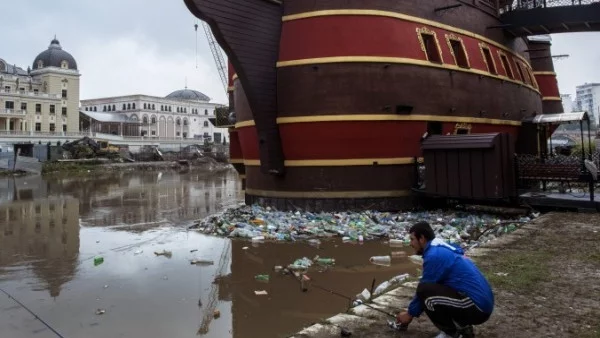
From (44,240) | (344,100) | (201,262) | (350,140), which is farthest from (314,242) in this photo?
(44,240)

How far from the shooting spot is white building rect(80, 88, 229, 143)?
78312 millimetres

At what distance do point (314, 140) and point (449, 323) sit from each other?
8.98 m

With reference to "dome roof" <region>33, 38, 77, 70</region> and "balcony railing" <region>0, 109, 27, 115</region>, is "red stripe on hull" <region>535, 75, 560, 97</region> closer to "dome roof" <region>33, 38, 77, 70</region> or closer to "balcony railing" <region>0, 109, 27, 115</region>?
"balcony railing" <region>0, 109, 27, 115</region>

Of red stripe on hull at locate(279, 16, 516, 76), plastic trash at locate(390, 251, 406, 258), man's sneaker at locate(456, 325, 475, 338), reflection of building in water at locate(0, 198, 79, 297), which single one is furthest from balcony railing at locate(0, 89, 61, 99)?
man's sneaker at locate(456, 325, 475, 338)

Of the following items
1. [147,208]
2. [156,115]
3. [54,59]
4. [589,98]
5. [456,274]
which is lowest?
[147,208]

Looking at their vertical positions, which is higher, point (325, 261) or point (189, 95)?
point (189, 95)

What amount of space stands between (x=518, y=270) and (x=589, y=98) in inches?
4568

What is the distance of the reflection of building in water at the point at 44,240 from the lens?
7.62 m

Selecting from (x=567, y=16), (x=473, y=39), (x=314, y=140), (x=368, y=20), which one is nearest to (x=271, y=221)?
(x=314, y=140)

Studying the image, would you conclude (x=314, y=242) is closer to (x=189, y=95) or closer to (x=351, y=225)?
(x=351, y=225)

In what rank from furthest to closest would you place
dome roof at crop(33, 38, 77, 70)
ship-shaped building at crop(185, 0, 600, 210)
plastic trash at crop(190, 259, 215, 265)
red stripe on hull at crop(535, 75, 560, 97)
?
dome roof at crop(33, 38, 77, 70), red stripe on hull at crop(535, 75, 560, 97), ship-shaped building at crop(185, 0, 600, 210), plastic trash at crop(190, 259, 215, 265)

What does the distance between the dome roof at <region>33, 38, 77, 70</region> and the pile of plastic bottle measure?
61.9 m

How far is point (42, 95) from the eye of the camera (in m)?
58.7

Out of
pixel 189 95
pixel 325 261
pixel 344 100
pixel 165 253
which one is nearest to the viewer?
pixel 325 261
